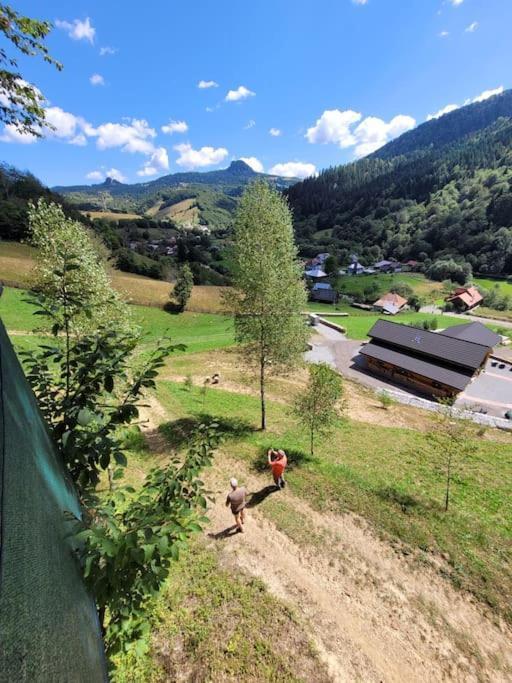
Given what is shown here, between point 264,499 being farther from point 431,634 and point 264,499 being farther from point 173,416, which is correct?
point 173,416

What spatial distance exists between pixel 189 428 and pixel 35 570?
17757 mm

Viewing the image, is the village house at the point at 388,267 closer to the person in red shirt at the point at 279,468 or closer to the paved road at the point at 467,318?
the paved road at the point at 467,318

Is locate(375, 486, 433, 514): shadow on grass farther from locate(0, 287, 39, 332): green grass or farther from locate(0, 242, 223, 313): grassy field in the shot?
locate(0, 242, 223, 313): grassy field

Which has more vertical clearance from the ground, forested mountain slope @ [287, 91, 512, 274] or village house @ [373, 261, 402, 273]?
forested mountain slope @ [287, 91, 512, 274]

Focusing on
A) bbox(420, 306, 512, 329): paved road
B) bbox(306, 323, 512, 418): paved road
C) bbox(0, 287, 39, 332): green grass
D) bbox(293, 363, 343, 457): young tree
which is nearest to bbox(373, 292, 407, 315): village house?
bbox(420, 306, 512, 329): paved road

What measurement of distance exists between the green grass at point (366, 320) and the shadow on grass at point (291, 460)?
140 ft

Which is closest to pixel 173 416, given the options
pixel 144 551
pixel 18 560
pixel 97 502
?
pixel 97 502

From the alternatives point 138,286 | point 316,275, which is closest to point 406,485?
point 138,286

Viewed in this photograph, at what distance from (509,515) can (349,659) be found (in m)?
10.1

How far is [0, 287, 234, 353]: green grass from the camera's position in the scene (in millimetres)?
38031

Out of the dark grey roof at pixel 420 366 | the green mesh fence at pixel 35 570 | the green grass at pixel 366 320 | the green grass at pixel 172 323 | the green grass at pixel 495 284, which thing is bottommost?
the green grass at pixel 366 320

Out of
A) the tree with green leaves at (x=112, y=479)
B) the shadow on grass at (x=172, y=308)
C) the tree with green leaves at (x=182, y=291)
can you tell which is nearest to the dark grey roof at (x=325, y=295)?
the tree with green leaves at (x=182, y=291)

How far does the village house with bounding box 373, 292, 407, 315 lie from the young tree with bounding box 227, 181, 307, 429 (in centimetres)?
7552

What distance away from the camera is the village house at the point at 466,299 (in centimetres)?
8638
